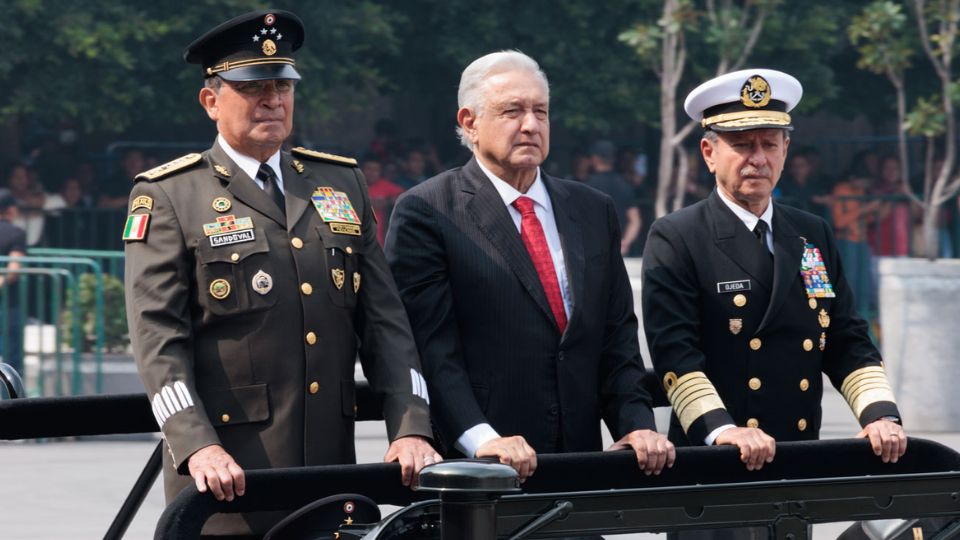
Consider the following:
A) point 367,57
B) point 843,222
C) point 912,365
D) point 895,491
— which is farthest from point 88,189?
point 895,491

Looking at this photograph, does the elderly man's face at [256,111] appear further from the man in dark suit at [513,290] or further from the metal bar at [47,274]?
the metal bar at [47,274]

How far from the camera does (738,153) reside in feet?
15.8

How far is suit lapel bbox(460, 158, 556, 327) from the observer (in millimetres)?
4418

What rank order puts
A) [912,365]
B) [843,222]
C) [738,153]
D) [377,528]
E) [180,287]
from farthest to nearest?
1. [843,222]
2. [912,365]
3. [738,153]
4. [180,287]
5. [377,528]

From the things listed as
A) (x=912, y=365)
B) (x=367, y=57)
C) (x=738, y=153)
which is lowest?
(x=912, y=365)

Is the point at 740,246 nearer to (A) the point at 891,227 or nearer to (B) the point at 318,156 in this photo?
(B) the point at 318,156

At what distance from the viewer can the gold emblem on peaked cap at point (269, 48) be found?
13.9 feet

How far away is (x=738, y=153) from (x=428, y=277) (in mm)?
953

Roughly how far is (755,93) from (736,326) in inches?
24.3

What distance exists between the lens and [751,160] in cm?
479

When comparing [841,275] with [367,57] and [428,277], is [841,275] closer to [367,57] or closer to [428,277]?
[428,277]

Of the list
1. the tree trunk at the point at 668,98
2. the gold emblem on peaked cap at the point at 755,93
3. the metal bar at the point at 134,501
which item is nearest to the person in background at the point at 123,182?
the tree trunk at the point at 668,98

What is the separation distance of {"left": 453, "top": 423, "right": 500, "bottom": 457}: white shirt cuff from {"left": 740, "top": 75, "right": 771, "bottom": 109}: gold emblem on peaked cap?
1.21m

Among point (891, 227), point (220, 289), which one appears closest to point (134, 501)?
point (220, 289)
